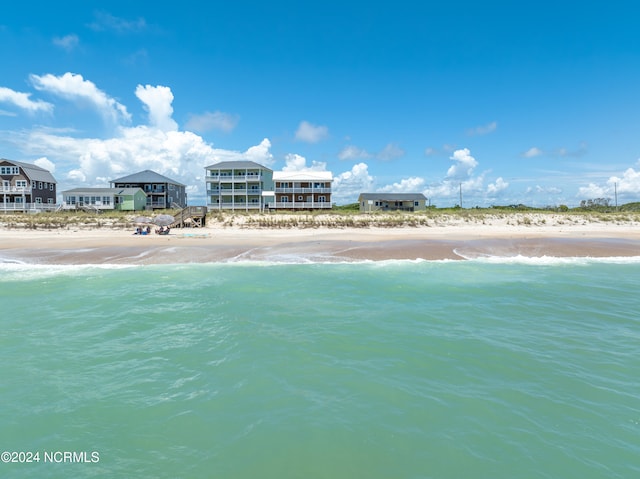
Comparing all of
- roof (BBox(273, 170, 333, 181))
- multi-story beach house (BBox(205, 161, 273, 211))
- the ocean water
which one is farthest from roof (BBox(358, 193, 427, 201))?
the ocean water

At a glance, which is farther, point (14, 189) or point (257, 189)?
point (257, 189)

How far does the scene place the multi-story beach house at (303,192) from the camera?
57.5m

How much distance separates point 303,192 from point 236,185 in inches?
432

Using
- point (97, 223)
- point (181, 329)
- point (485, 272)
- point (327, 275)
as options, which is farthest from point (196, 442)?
point (97, 223)

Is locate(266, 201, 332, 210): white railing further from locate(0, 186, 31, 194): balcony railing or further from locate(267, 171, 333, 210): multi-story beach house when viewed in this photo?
locate(0, 186, 31, 194): balcony railing

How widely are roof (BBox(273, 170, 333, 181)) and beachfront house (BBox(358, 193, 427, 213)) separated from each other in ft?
25.8

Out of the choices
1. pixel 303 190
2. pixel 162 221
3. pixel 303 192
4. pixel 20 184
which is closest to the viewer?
pixel 162 221

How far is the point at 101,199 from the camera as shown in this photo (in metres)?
55.5

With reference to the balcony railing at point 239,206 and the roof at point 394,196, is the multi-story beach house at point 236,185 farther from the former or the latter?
the roof at point 394,196

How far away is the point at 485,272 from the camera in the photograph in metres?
17.0

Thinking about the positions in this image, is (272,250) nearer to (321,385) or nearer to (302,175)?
(321,385)

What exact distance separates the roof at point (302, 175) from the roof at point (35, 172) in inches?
1449

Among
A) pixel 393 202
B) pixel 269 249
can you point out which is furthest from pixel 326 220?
pixel 393 202

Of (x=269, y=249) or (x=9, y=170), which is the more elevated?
(x=9, y=170)
